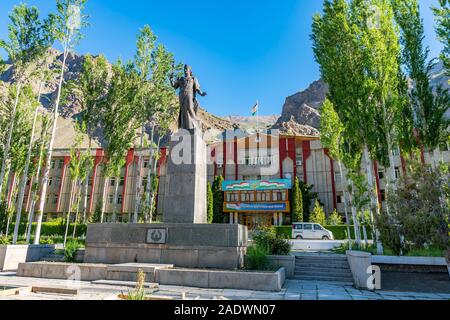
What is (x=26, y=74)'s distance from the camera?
18.1 metres

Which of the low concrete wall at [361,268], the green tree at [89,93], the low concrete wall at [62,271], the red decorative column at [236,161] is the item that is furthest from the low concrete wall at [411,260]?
the red decorative column at [236,161]

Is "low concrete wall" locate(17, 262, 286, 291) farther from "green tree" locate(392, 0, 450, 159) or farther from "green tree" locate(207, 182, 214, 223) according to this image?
"green tree" locate(207, 182, 214, 223)

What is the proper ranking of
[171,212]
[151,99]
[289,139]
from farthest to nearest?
[289,139]
[151,99]
[171,212]

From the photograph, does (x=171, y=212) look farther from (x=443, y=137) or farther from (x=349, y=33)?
(x=443, y=137)

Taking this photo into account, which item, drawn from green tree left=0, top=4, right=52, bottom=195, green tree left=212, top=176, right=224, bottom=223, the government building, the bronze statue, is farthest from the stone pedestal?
green tree left=212, top=176, right=224, bottom=223

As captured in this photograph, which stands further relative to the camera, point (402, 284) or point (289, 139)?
point (289, 139)

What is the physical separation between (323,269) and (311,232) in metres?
15.1

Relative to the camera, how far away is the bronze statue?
11500 millimetres

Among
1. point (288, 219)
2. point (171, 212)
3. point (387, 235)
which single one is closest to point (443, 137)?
point (387, 235)

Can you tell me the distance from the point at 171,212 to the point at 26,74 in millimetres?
15986

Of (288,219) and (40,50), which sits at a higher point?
(40,50)

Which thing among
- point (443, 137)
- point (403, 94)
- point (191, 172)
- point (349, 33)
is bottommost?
point (191, 172)

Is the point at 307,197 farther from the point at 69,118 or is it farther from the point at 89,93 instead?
the point at 69,118

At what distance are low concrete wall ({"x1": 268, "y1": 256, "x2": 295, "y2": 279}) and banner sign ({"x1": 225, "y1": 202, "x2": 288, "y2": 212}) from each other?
78.5 feet
